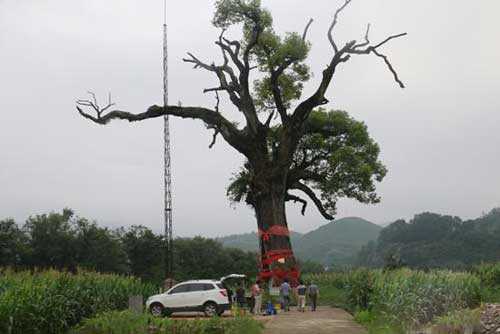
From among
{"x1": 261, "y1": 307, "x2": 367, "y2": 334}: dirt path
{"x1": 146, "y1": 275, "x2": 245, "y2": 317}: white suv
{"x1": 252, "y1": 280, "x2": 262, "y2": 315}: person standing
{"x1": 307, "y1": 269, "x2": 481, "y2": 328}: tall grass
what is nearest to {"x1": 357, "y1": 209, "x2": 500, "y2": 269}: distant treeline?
{"x1": 252, "y1": 280, "x2": 262, "y2": 315}: person standing

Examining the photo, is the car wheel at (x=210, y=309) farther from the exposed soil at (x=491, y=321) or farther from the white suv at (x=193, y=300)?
the exposed soil at (x=491, y=321)

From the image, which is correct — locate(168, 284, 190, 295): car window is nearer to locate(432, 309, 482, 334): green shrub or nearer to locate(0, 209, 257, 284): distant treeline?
locate(432, 309, 482, 334): green shrub

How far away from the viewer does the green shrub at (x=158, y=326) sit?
59.5ft

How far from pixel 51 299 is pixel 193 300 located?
713 cm

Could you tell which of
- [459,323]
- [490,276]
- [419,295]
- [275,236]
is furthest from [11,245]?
[459,323]

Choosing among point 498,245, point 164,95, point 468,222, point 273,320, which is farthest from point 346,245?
point 273,320

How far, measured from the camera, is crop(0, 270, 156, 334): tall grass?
59.2 ft

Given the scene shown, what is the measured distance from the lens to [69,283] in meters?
21.6

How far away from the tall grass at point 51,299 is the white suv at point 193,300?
164 cm

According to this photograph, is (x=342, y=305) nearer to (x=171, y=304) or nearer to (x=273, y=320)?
(x=273, y=320)

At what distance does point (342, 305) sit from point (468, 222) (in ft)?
272

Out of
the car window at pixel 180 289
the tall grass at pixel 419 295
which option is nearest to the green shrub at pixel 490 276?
the tall grass at pixel 419 295

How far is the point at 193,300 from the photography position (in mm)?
25125

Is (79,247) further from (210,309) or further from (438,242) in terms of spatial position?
(438,242)
